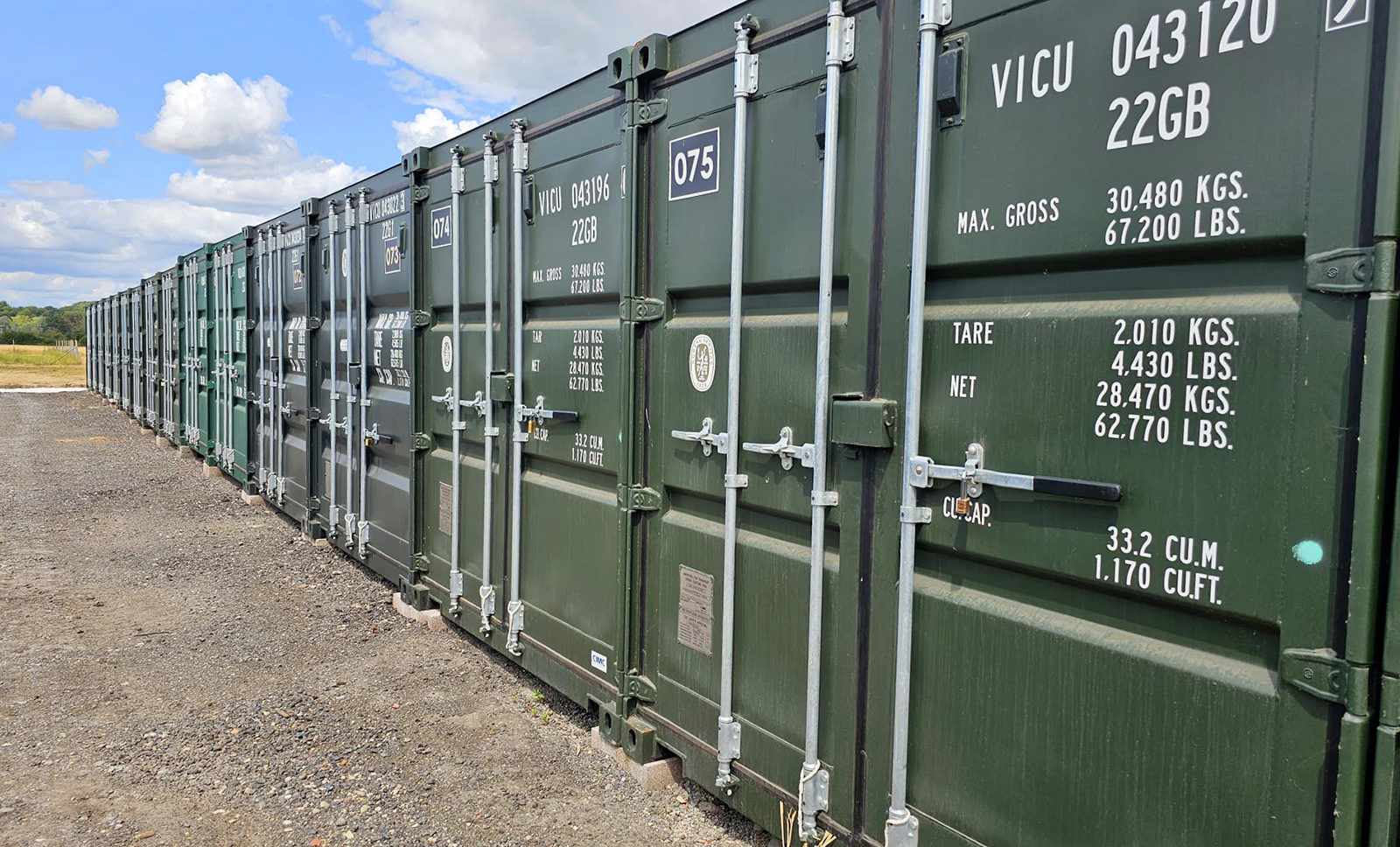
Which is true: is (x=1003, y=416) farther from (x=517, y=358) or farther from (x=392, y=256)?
(x=392, y=256)

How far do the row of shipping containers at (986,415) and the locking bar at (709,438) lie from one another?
0.02 m

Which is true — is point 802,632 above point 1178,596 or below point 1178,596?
below

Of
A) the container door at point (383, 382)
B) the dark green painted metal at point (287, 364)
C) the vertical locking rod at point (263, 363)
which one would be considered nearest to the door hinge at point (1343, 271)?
the container door at point (383, 382)

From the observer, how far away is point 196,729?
183 inches

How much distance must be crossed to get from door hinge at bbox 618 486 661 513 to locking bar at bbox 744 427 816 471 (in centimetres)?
76

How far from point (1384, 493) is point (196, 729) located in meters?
4.78

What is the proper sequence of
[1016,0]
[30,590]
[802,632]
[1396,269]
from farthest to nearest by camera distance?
1. [30,590]
2. [802,632]
3. [1016,0]
4. [1396,269]

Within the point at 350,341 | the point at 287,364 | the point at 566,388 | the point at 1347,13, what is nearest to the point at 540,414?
the point at 566,388

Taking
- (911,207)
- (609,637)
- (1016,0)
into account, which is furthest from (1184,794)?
(609,637)

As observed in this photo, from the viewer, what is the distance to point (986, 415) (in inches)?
102

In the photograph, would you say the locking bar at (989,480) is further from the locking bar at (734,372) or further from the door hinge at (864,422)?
the locking bar at (734,372)

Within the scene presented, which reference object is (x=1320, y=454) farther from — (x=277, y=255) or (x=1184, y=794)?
(x=277, y=255)

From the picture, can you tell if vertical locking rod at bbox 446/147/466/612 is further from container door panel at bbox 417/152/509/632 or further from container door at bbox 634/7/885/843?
container door at bbox 634/7/885/843

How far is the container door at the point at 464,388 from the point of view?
538 centimetres
